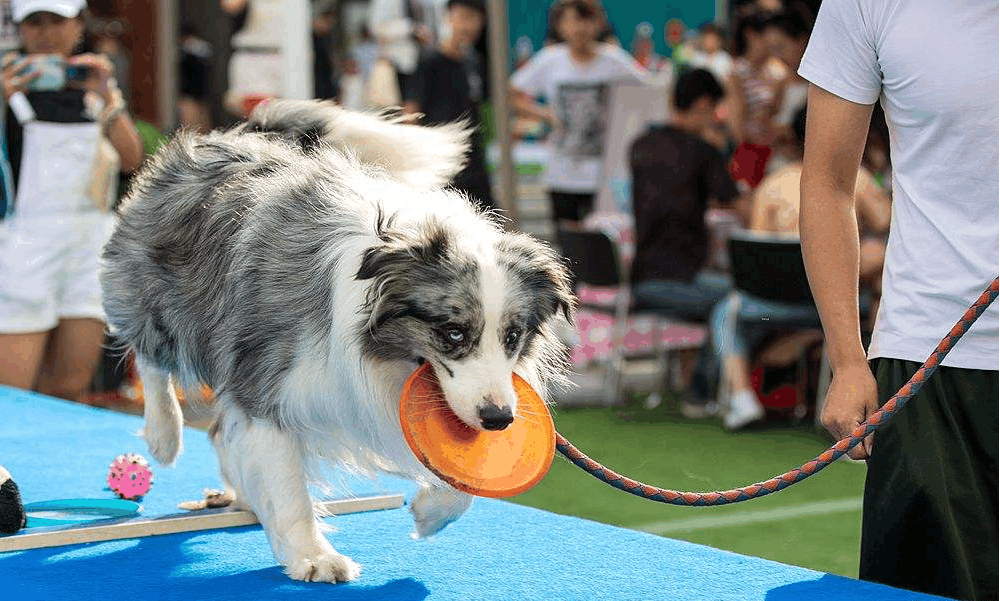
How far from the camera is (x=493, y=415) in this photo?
8.64 feet

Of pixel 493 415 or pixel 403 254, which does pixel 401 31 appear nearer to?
pixel 403 254

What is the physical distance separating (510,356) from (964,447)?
0.97 metres

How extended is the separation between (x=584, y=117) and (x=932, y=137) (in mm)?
6359

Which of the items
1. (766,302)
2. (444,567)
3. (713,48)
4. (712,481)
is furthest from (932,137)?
(713,48)

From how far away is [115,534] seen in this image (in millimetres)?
3395

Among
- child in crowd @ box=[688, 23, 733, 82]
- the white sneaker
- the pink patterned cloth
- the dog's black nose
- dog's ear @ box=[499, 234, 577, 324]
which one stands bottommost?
the white sneaker

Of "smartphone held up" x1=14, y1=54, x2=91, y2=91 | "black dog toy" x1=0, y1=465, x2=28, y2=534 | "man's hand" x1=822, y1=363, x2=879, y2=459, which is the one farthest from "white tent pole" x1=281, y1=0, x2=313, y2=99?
"man's hand" x1=822, y1=363, x2=879, y2=459

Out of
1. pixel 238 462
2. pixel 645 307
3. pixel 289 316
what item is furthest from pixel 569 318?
pixel 645 307

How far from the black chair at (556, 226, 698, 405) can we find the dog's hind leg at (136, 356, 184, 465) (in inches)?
147

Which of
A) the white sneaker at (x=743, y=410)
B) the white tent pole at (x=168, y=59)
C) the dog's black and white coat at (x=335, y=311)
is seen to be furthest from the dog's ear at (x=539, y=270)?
the white tent pole at (x=168, y=59)

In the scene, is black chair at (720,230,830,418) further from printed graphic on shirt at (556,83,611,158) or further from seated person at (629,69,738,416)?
printed graphic on shirt at (556,83,611,158)

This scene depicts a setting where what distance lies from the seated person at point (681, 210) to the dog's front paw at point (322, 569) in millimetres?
4626

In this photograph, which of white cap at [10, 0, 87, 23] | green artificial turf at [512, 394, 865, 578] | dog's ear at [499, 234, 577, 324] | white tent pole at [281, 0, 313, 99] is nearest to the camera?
dog's ear at [499, 234, 577, 324]

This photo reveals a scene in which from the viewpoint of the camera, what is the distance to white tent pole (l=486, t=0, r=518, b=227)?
8.93 metres
